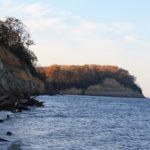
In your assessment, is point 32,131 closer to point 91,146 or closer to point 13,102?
point 91,146

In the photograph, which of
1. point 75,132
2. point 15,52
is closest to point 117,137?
point 75,132

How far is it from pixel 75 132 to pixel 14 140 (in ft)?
42.7

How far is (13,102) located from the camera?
272 feet

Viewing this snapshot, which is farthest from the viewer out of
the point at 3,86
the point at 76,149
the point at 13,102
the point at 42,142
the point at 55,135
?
the point at 3,86

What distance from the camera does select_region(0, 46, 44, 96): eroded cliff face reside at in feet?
325

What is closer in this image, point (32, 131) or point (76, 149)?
point (76, 149)

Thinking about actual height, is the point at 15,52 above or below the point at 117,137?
above

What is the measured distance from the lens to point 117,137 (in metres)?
55.5

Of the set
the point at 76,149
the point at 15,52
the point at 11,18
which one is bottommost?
the point at 76,149

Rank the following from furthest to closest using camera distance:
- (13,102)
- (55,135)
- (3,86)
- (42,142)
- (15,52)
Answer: (15,52)
(3,86)
(13,102)
(55,135)
(42,142)

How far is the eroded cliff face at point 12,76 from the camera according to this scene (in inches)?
3898

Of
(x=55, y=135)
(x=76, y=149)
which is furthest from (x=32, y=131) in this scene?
(x=76, y=149)

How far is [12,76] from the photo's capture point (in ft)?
379

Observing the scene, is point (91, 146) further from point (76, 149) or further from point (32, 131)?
point (32, 131)
